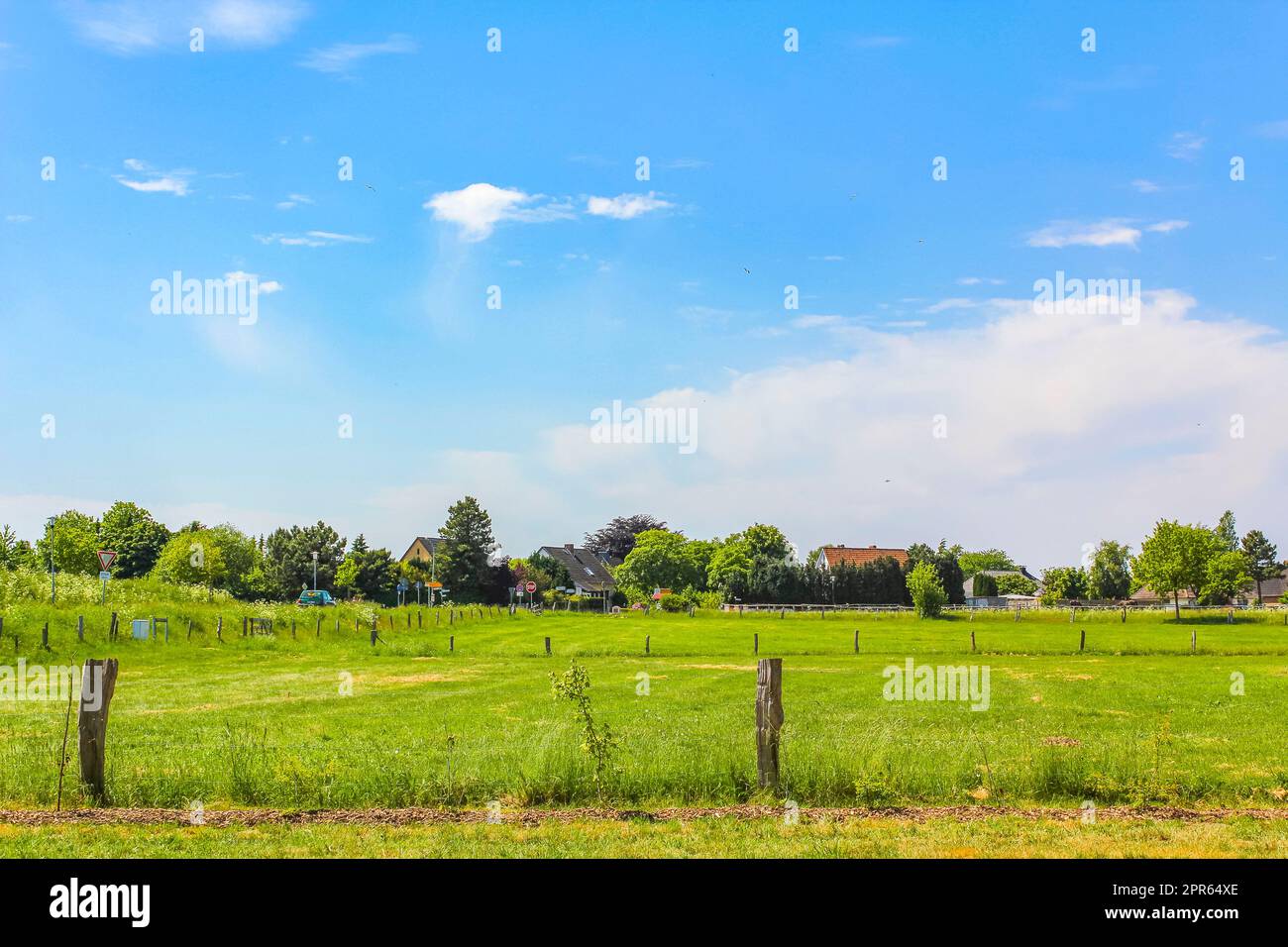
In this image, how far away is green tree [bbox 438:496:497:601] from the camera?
119500 millimetres

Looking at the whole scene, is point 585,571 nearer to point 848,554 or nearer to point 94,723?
point 848,554

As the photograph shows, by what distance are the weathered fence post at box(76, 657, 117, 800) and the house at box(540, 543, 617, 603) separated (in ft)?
411

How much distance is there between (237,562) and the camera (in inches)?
4776

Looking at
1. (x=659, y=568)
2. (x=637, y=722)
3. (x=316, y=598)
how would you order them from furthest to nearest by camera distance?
(x=659, y=568) → (x=316, y=598) → (x=637, y=722)

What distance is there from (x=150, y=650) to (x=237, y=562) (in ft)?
276

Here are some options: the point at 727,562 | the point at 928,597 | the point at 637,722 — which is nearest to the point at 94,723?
the point at 637,722

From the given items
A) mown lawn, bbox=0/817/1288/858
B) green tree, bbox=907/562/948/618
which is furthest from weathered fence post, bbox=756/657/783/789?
green tree, bbox=907/562/948/618

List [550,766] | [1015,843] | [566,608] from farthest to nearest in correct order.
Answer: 1. [566,608]
2. [550,766]
3. [1015,843]

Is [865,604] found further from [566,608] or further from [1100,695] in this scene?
[1100,695]

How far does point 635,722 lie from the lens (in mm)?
22672

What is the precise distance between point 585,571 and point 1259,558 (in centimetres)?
A: 12263

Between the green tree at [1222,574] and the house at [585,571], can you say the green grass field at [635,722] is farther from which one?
the house at [585,571]
